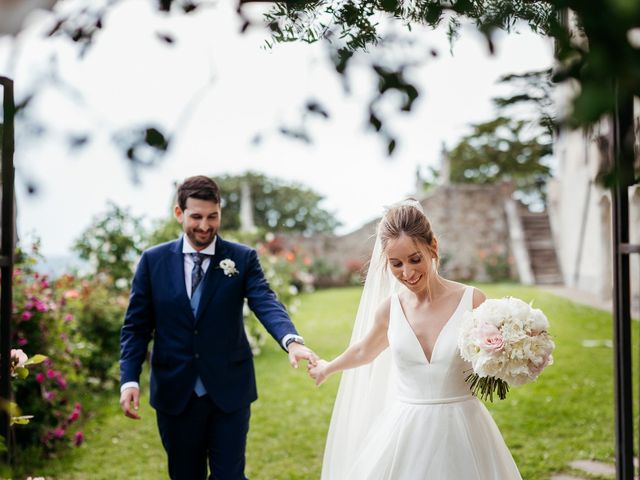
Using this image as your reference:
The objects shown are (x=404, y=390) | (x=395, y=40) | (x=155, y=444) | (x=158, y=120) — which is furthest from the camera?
(x=155, y=444)

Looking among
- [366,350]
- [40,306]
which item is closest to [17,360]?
[366,350]

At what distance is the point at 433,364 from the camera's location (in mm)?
3072

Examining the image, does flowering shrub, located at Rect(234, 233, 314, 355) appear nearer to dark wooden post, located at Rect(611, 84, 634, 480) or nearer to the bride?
the bride

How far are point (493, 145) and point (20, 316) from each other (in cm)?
2435

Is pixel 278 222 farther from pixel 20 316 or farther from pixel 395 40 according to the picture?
pixel 395 40

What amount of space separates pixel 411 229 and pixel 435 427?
0.87m

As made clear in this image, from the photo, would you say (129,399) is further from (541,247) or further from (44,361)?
(541,247)

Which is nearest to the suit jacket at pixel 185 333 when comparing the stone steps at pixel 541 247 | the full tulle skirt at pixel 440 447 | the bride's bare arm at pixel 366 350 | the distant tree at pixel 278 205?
the bride's bare arm at pixel 366 350

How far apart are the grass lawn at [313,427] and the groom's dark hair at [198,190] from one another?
6.19 ft

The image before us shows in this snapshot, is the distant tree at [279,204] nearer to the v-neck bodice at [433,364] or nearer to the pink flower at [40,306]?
the pink flower at [40,306]

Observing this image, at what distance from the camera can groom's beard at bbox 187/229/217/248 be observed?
346 centimetres

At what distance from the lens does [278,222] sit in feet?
83.3

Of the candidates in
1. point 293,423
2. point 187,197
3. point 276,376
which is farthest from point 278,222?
point 187,197

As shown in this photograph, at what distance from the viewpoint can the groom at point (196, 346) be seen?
11.2ft
